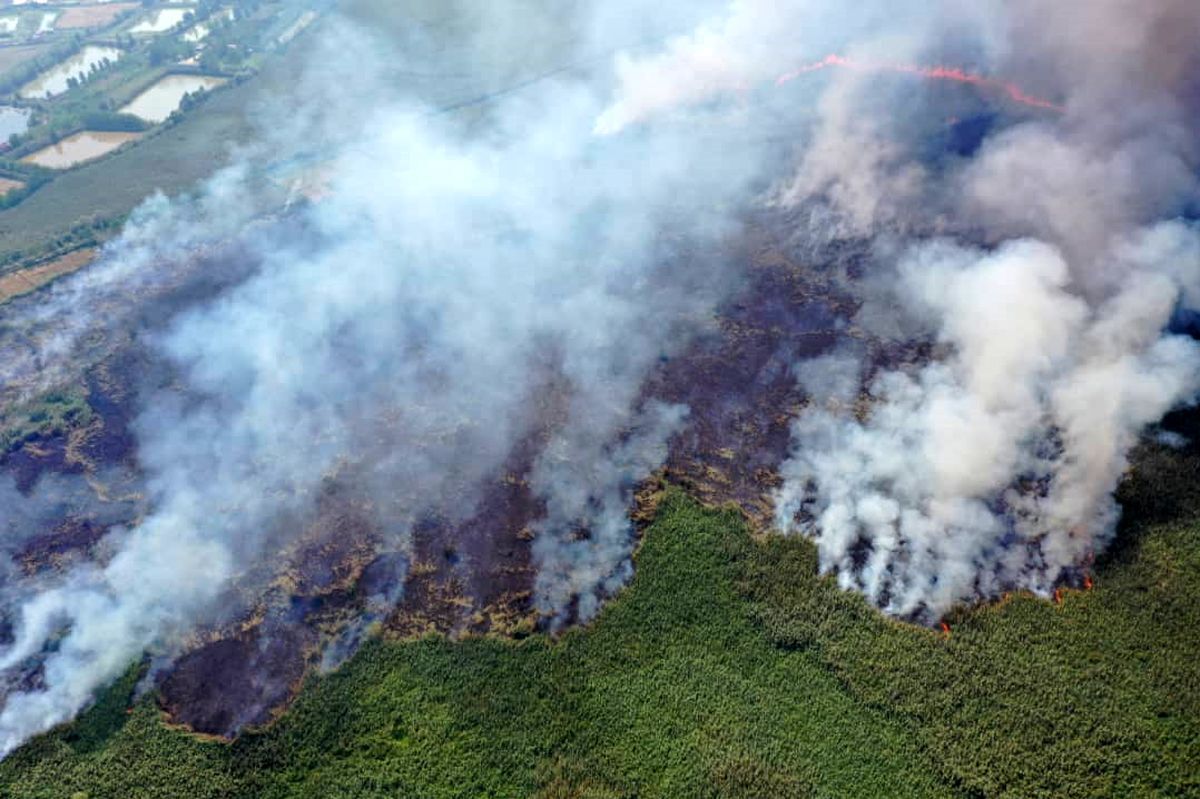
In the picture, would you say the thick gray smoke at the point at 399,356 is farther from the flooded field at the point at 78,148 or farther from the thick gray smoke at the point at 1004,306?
the flooded field at the point at 78,148

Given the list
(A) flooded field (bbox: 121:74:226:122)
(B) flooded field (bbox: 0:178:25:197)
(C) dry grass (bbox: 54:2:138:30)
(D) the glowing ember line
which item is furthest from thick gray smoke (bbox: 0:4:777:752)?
(C) dry grass (bbox: 54:2:138:30)

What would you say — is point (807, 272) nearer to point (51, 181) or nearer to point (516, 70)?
point (516, 70)

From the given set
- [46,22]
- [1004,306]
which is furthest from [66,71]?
[1004,306]

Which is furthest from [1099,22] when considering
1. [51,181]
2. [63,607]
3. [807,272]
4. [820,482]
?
[51,181]

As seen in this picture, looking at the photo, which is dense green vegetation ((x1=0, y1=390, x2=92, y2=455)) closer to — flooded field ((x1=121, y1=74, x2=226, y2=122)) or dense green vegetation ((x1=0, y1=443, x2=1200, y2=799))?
dense green vegetation ((x1=0, y1=443, x2=1200, y2=799))

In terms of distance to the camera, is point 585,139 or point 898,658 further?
point 585,139
